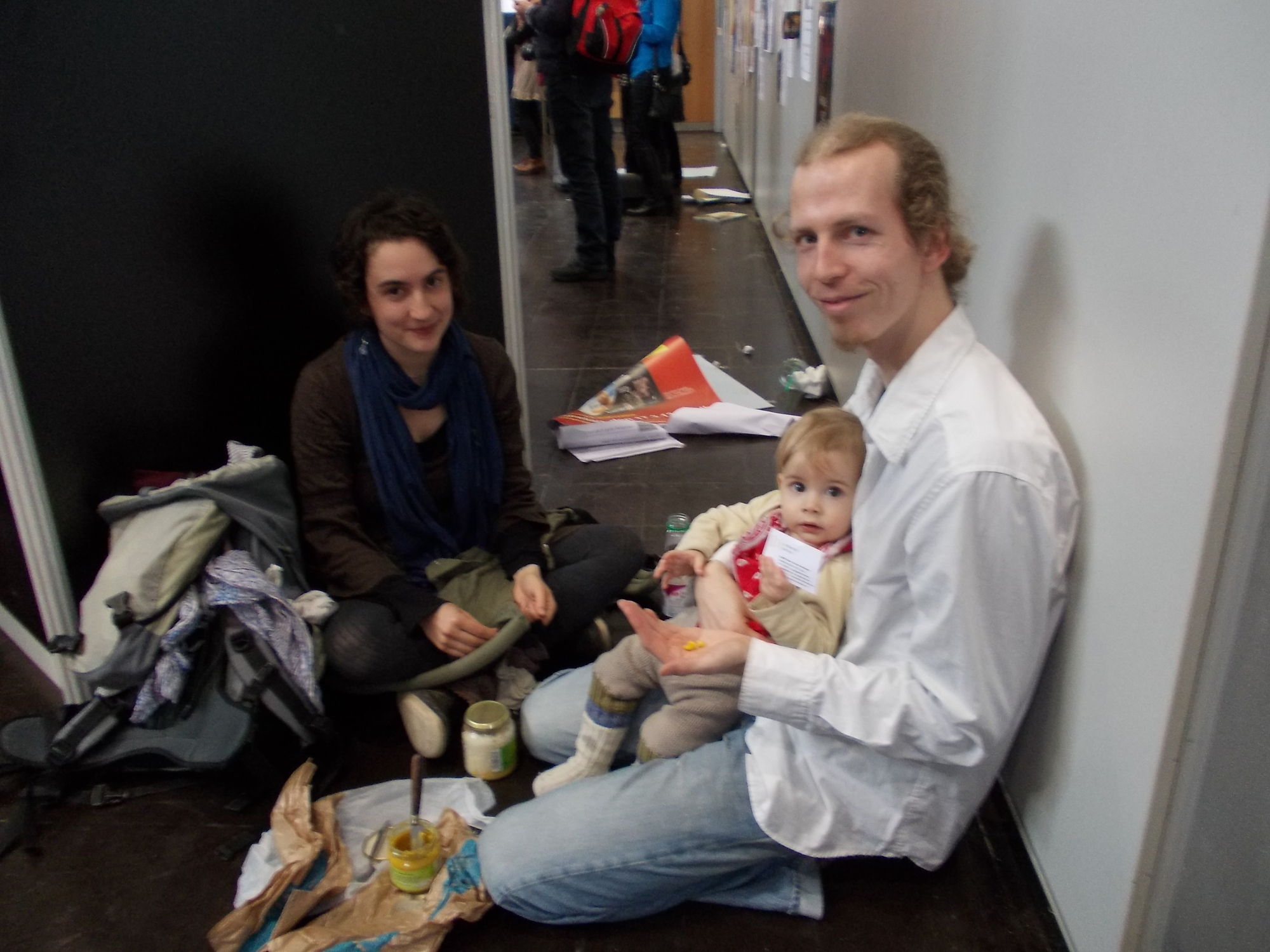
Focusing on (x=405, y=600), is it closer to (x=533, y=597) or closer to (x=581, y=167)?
(x=533, y=597)

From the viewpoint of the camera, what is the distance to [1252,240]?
1.01m

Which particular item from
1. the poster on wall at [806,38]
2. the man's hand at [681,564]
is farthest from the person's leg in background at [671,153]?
the man's hand at [681,564]

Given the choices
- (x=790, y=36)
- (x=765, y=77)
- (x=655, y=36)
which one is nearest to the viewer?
(x=790, y=36)

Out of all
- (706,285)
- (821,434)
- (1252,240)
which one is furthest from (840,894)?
(706,285)

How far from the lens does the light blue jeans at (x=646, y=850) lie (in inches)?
62.1

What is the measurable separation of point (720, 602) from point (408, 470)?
0.76m

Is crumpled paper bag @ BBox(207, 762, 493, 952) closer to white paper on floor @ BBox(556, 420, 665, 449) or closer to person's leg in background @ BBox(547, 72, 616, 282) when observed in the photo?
white paper on floor @ BBox(556, 420, 665, 449)

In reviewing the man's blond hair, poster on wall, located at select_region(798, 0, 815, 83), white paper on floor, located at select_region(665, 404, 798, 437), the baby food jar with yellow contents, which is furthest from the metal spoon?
poster on wall, located at select_region(798, 0, 815, 83)

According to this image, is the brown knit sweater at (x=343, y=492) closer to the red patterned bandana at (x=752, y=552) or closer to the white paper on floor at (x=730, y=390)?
the red patterned bandana at (x=752, y=552)

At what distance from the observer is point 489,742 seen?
6.43ft

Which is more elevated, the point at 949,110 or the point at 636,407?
the point at 949,110

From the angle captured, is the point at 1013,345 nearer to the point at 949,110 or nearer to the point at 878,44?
the point at 949,110

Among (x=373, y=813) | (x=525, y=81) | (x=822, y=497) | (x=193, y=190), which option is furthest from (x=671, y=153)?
(x=373, y=813)

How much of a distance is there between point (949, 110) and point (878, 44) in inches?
38.2
